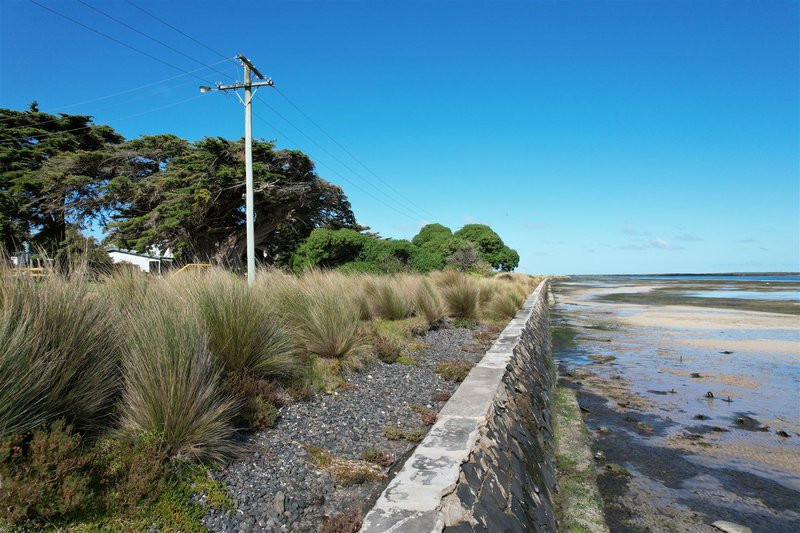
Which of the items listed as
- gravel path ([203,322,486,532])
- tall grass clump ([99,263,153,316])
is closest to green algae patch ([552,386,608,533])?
gravel path ([203,322,486,532])

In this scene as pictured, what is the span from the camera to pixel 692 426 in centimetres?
699

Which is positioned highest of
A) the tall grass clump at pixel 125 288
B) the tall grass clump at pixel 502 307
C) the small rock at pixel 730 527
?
the tall grass clump at pixel 125 288

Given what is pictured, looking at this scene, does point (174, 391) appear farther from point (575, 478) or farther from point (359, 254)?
point (359, 254)

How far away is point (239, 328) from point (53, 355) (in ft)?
5.87

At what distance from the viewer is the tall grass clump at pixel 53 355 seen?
2.73m

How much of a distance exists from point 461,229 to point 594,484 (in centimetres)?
6354

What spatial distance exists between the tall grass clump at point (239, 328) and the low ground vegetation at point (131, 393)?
1cm

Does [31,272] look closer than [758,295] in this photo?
Yes

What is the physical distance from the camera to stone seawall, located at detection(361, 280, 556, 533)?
2.81 metres

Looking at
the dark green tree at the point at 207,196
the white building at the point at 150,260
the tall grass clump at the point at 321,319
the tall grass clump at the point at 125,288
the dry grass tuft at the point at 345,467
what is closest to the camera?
the dry grass tuft at the point at 345,467

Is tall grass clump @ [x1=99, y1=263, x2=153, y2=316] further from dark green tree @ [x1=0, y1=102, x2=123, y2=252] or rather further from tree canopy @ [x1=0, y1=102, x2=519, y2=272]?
dark green tree @ [x1=0, y1=102, x2=123, y2=252]

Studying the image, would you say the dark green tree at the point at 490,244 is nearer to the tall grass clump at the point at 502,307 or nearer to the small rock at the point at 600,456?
the tall grass clump at the point at 502,307

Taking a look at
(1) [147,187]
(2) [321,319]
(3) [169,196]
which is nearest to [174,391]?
(2) [321,319]

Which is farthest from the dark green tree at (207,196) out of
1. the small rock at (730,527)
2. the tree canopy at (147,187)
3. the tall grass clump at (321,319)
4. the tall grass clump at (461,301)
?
the small rock at (730,527)
